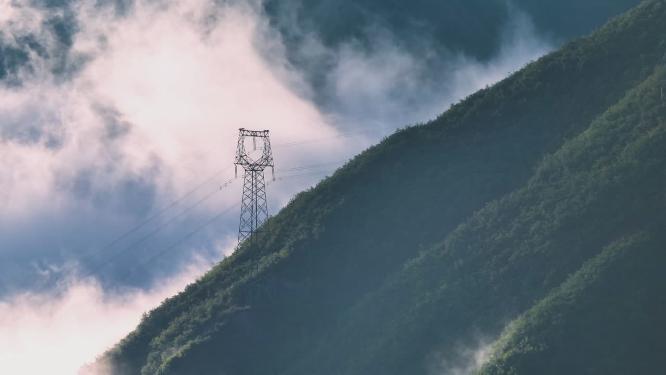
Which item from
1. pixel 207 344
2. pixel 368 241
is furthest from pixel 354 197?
pixel 207 344

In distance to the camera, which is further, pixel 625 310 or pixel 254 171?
pixel 254 171

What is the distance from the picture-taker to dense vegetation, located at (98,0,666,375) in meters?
140

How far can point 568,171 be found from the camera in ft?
547

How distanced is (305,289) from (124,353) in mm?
36705

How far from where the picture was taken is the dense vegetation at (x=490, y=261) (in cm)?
13950

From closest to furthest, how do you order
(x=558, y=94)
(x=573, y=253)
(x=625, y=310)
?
(x=625, y=310) → (x=573, y=253) → (x=558, y=94)

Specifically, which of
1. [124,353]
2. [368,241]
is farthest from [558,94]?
[124,353]

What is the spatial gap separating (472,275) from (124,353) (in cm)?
6983

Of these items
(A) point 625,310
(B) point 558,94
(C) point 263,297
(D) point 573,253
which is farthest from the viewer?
(B) point 558,94

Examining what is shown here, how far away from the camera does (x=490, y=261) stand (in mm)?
158750

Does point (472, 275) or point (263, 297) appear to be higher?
point (263, 297)

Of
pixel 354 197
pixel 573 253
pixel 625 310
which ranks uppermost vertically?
pixel 354 197

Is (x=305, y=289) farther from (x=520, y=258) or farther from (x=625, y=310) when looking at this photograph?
(x=625, y=310)

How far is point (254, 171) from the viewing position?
18312cm
